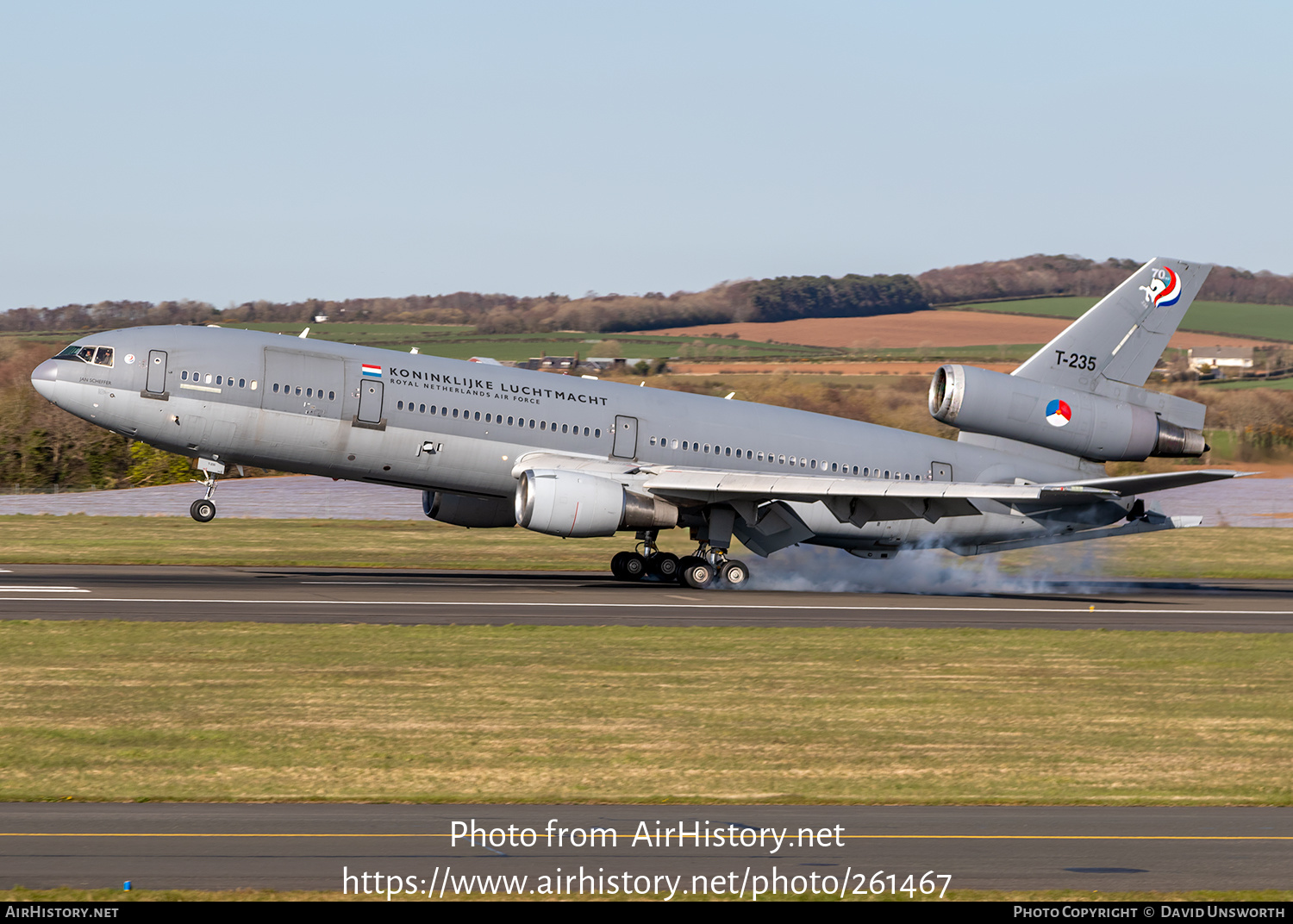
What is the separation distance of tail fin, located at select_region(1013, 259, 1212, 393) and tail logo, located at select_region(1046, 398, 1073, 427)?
24.4 inches

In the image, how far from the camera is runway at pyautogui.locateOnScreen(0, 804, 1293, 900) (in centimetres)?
958

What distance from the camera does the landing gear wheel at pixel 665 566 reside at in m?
34.2

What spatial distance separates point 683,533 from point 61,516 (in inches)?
934

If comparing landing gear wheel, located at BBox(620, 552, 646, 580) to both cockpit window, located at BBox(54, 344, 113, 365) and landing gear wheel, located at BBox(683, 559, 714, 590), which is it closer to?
landing gear wheel, located at BBox(683, 559, 714, 590)

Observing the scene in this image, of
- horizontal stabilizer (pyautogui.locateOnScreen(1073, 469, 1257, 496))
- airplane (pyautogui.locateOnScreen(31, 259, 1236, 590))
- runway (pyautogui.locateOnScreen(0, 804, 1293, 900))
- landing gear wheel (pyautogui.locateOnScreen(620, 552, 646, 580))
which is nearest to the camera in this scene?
runway (pyautogui.locateOnScreen(0, 804, 1293, 900))

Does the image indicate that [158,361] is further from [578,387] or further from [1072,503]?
[1072,503]

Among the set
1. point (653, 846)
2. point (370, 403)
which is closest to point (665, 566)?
point (370, 403)

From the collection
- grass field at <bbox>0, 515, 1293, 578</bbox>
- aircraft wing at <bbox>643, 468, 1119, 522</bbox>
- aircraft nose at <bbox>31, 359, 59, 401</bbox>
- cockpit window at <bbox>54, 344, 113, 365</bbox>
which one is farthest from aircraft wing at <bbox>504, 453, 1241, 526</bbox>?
aircraft nose at <bbox>31, 359, 59, 401</bbox>

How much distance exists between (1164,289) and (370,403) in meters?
20.9

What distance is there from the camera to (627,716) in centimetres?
1638

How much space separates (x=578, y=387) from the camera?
1308 inches

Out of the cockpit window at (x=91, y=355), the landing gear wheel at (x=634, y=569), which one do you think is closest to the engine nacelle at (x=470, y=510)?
the landing gear wheel at (x=634, y=569)

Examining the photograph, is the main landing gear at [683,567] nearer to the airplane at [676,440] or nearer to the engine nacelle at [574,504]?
the airplane at [676,440]

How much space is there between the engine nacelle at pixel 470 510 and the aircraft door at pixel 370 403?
12.7 feet
